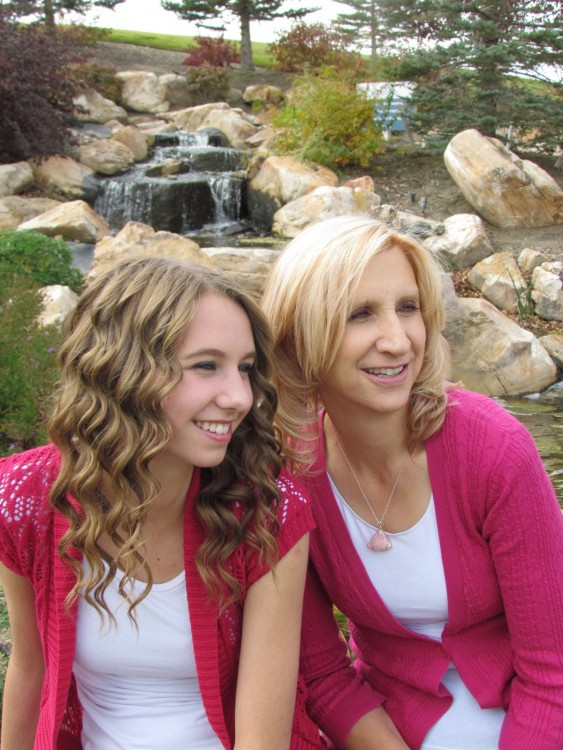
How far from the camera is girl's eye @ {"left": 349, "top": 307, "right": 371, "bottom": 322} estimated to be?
1873 mm

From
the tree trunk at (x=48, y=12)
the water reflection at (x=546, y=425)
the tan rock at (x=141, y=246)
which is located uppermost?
the tree trunk at (x=48, y=12)

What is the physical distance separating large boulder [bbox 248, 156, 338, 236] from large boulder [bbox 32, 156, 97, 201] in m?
3.14

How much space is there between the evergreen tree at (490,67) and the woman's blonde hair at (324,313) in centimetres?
1186

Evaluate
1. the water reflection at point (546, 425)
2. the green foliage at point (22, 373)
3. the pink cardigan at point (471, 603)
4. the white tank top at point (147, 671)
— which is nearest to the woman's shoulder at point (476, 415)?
the pink cardigan at point (471, 603)

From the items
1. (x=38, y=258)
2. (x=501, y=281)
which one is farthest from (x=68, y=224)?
(x=501, y=281)

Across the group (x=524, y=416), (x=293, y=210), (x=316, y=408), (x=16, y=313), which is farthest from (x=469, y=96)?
(x=316, y=408)

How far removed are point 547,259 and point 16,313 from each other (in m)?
7.29

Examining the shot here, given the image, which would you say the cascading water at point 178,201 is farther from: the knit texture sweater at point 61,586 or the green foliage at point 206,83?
the knit texture sweater at point 61,586

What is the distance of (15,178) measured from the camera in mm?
12938

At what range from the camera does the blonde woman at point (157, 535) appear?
5.41ft

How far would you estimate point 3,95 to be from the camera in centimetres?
1347

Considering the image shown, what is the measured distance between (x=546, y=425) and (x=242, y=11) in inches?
971

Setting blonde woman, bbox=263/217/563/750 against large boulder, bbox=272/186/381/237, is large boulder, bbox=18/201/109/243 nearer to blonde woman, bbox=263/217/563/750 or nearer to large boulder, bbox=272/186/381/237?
large boulder, bbox=272/186/381/237

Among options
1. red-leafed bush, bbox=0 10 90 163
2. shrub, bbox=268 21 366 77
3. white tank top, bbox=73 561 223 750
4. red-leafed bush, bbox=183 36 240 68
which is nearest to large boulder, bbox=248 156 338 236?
red-leafed bush, bbox=0 10 90 163
